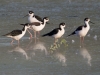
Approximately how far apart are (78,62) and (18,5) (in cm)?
942

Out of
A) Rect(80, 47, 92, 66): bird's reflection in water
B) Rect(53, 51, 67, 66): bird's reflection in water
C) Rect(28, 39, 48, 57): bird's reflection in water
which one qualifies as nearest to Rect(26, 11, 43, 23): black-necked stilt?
Rect(28, 39, 48, 57): bird's reflection in water

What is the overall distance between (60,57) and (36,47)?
5.34 ft

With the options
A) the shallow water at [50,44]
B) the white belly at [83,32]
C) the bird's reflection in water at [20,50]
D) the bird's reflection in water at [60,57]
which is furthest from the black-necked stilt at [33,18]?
the bird's reflection in water at [60,57]

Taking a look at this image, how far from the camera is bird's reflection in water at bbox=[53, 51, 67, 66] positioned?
9959 millimetres

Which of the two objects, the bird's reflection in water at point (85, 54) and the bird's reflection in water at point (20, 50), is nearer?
the bird's reflection in water at point (85, 54)

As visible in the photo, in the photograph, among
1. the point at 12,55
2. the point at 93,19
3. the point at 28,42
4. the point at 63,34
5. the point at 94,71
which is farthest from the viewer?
the point at 93,19

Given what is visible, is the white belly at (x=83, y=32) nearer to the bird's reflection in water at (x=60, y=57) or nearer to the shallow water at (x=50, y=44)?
the shallow water at (x=50, y=44)

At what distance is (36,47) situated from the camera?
12.0m

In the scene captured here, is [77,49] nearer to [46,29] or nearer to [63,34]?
[63,34]

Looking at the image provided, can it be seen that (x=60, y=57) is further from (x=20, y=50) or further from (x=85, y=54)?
(x=20, y=50)

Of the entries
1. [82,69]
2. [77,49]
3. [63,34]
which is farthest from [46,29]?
[82,69]

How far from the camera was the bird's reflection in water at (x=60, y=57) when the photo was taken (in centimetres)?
996

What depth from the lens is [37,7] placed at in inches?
728

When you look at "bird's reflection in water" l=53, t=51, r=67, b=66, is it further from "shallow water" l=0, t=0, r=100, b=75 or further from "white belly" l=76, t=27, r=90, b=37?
"white belly" l=76, t=27, r=90, b=37
